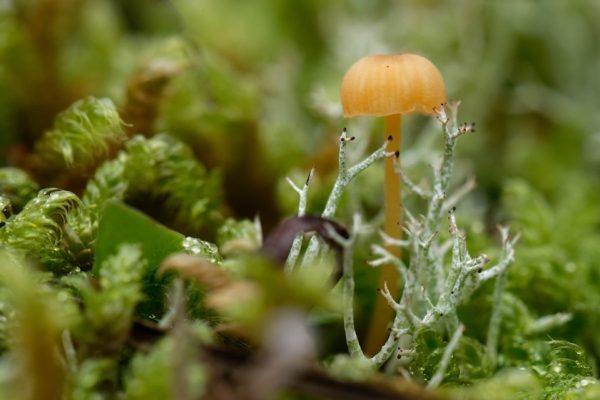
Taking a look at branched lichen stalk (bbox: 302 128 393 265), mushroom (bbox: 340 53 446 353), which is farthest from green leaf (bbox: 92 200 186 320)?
mushroom (bbox: 340 53 446 353)

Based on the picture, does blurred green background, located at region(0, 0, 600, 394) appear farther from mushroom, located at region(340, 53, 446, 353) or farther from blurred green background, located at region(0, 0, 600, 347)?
mushroom, located at region(340, 53, 446, 353)

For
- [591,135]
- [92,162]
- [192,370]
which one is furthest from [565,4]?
[192,370]

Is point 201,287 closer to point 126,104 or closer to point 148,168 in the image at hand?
point 148,168

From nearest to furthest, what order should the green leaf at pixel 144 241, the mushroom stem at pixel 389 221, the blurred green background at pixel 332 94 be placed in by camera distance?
the green leaf at pixel 144 241, the mushroom stem at pixel 389 221, the blurred green background at pixel 332 94

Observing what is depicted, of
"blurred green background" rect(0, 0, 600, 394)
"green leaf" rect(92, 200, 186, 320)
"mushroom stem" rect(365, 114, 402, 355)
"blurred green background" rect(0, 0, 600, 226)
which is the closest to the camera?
"green leaf" rect(92, 200, 186, 320)

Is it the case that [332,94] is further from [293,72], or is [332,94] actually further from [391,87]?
[391,87]

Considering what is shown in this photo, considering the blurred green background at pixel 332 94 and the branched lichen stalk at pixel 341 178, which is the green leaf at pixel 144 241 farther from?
the blurred green background at pixel 332 94

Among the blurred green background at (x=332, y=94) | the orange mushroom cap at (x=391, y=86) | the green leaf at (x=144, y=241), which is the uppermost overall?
the blurred green background at (x=332, y=94)

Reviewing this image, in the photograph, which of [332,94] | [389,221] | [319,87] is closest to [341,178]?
[389,221]

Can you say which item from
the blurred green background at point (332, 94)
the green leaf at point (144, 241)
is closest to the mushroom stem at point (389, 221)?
the blurred green background at point (332, 94)
